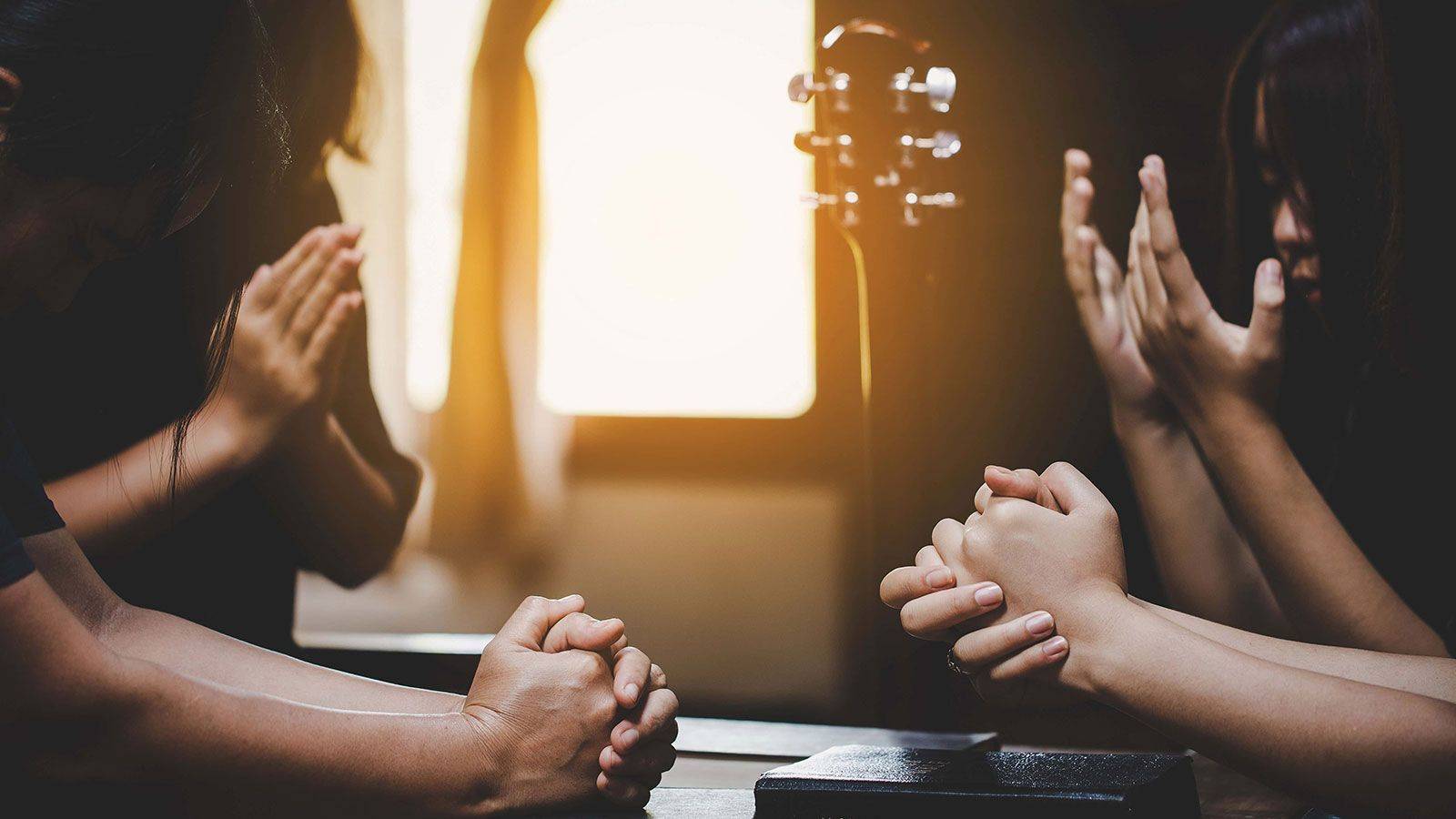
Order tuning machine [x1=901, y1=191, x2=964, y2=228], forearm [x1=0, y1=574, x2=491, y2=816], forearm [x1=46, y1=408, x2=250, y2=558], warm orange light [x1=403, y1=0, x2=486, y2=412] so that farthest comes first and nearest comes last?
1. warm orange light [x1=403, y1=0, x2=486, y2=412]
2. tuning machine [x1=901, y1=191, x2=964, y2=228]
3. forearm [x1=46, y1=408, x2=250, y2=558]
4. forearm [x1=0, y1=574, x2=491, y2=816]

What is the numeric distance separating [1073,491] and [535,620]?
42 centimetres

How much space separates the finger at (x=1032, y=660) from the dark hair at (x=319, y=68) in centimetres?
120

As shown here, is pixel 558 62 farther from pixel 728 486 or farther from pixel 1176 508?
pixel 1176 508

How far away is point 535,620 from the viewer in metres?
0.84

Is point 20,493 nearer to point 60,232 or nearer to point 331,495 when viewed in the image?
point 60,232

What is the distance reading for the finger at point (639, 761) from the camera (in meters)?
0.74

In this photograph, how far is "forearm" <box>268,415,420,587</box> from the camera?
1538 mm

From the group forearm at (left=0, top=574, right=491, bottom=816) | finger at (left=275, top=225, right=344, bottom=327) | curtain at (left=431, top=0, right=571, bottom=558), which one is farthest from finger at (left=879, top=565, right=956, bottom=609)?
curtain at (left=431, top=0, right=571, bottom=558)

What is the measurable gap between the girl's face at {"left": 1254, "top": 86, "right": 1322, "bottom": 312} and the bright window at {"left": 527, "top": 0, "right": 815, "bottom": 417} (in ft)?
3.90

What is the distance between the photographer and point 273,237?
1714 millimetres

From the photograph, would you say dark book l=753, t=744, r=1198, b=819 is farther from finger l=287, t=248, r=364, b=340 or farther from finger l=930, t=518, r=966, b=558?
finger l=287, t=248, r=364, b=340

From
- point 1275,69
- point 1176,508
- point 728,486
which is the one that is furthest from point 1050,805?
point 728,486

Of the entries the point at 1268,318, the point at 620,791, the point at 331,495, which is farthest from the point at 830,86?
the point at 331,495

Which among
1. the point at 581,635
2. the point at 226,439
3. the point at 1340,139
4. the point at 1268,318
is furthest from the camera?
the point at 226,439
